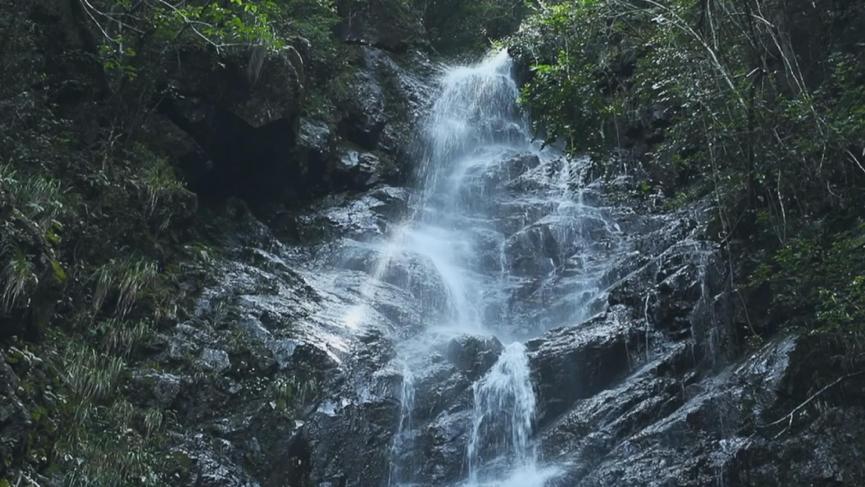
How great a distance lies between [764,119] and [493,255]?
21.0 ft

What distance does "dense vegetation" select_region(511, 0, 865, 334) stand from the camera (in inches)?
355

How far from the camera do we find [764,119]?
9914 millimetres

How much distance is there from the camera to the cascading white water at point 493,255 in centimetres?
1074

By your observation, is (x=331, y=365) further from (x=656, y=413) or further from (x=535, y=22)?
(x=535, y=22)

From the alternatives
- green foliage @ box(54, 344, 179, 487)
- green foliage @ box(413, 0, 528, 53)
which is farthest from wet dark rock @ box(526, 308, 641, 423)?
green foliage @ box(413, 0, 528, 53)

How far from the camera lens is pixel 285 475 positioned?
9.89 m

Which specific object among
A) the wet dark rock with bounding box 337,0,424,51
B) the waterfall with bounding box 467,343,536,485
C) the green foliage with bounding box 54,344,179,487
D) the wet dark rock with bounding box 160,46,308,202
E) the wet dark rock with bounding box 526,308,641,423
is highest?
the wet dark rock with bounding box 337,0,424,51

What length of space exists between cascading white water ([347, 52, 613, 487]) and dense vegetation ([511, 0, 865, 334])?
2213mm

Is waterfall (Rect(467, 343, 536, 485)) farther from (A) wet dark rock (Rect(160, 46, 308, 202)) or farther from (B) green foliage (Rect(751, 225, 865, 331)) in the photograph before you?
(A) wet dark rock (Rect(160, 46, 308, 202))

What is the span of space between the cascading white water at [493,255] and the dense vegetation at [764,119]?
2.21m

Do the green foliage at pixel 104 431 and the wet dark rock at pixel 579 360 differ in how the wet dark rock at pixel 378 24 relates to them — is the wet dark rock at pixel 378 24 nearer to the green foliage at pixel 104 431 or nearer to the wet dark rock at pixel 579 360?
the wet dark rock at pixel 579 360

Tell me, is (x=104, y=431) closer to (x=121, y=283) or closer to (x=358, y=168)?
(x=121, y=283)

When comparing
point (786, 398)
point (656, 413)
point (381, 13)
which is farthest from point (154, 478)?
point (381, 13)

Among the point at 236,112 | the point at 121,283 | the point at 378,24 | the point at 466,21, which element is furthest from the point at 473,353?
the point at 466,21
